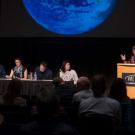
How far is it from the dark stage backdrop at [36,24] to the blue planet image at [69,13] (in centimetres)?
12

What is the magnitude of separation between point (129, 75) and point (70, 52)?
2.64 meters

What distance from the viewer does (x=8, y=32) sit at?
8609 mm

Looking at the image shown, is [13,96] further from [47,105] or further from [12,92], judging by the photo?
[47,105]

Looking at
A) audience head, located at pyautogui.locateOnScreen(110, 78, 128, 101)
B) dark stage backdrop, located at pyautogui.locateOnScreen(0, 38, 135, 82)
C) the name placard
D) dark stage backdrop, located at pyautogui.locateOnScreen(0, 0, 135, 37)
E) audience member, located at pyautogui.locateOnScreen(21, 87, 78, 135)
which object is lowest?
audience member, located at pyautogui.locateOnScreen(21, 87, 78, 135)

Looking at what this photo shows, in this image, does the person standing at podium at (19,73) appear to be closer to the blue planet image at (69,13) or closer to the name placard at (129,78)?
the blue planet image at (69,13)

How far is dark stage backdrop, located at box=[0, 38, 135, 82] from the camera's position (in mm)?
9375

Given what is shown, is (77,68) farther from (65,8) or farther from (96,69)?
(65,8)

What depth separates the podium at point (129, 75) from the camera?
7219 millimetres

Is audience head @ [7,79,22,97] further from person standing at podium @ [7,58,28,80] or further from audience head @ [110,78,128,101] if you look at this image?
person standing at podium @ [7,58,28,80]

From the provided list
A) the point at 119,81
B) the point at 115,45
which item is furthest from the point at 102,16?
the point at 119,81

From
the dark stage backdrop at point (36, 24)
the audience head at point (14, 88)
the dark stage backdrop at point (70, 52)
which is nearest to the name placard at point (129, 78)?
the dark stage backdrop at point (36, 24)

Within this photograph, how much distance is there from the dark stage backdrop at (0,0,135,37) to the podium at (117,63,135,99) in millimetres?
1130

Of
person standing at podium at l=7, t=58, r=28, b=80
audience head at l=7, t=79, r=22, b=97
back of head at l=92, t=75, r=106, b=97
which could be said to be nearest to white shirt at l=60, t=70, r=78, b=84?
person standing at podium at l=7, t=58, r=28, b=80

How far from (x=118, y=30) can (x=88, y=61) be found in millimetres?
1618
